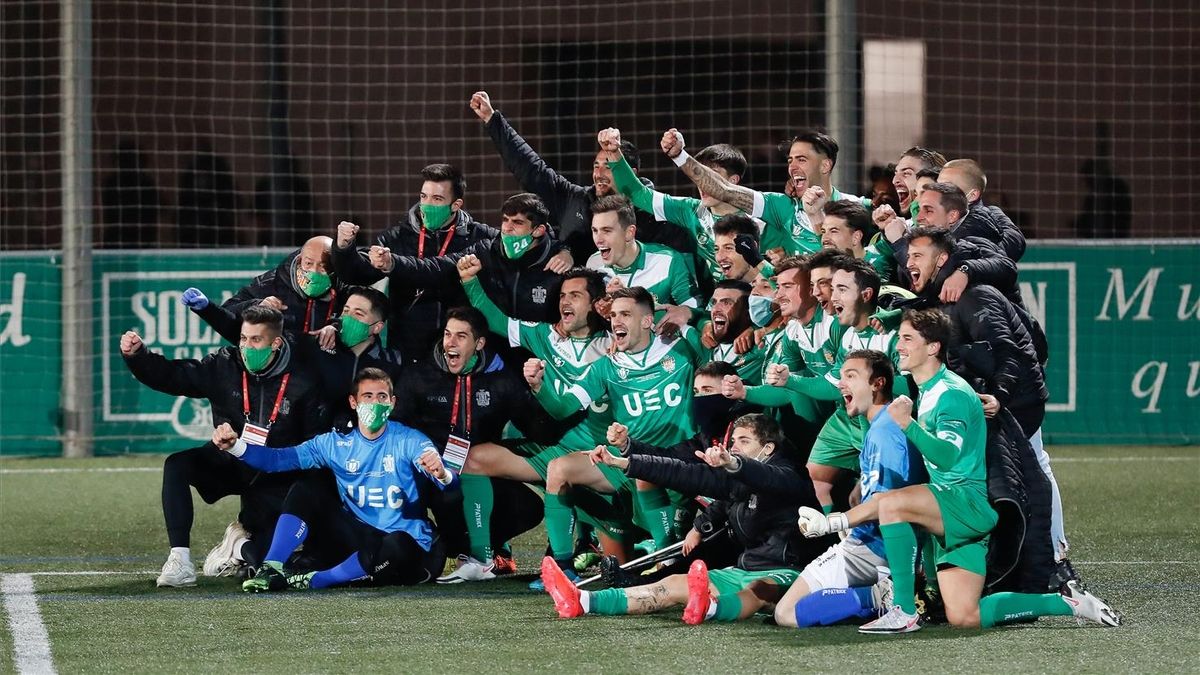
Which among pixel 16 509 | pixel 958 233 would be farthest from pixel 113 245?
pixel 958 233

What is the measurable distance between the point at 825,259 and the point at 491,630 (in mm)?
1959

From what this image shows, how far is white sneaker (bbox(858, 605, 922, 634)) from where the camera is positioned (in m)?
6.39

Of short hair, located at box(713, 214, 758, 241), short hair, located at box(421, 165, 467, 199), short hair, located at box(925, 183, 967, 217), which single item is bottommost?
short hair, located at box(713, 214, 758, 241)

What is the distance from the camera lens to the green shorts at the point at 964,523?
649 centimetres

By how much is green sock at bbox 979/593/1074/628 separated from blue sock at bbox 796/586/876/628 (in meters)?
0.41

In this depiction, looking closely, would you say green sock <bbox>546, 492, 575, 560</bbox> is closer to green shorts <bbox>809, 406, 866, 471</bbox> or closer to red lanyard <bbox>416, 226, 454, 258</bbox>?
green shorts <bbox>809, 406, 866, 471</bbox>

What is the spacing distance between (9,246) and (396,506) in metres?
8.90

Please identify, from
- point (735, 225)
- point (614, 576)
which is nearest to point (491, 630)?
point (614, 576)

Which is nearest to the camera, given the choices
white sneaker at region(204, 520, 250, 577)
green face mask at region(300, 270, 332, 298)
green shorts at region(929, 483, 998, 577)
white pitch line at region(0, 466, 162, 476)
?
green shorts at region(929, 483, 998, 577)

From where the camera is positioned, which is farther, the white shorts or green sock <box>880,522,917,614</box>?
the white shorts

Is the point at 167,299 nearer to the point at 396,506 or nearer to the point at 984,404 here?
the point at 396,506

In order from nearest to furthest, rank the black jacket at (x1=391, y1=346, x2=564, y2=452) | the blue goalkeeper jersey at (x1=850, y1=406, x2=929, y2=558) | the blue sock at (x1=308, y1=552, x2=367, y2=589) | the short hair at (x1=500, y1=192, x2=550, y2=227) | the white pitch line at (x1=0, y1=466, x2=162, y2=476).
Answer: the blue goalkeeper jersey at (x1=850, y1=406, x2=929, y2=558), the blue sock at (x1=308, y1=552, x2=367, y2=589), the black jacket at (x1=391, y1=346, x2=564, y2=452), the short hair at (x1=500, y1=192, x2=550, y2=227), the white pitch line at (x1=0, y1=466, x2=162, y2=476)

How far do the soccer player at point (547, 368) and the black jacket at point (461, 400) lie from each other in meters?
0.14

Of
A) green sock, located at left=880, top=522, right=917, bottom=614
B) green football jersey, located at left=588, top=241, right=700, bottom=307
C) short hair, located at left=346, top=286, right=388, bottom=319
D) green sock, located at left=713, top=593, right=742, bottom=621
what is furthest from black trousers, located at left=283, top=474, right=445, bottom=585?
green sock, located at left=880, top=522, right=917, bottom=614
